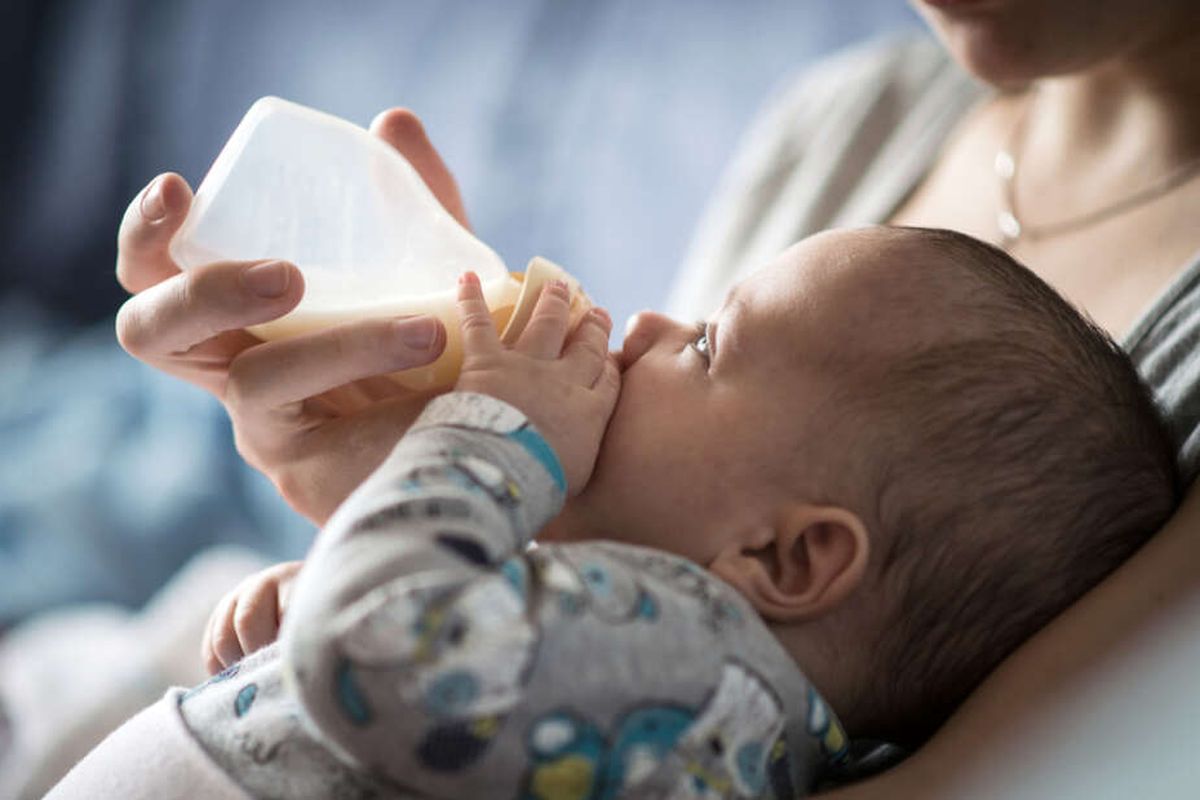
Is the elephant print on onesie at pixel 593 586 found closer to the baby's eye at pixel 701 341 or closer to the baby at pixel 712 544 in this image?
the baby at pixel 712 544

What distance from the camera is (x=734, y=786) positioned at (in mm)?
743

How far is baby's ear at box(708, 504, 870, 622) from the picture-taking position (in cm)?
84

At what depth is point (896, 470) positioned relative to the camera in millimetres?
844

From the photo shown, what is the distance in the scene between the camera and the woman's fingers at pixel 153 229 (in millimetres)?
904

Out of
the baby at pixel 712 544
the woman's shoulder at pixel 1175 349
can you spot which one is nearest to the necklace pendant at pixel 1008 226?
the woman's shoulder at pixel 1175 349

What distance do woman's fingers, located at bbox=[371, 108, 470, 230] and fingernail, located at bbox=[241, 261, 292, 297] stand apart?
0.28 m

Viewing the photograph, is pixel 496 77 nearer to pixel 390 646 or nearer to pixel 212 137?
pixel 212 137

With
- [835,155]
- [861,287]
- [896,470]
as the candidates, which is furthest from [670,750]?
[835,155]

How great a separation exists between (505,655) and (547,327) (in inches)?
10.5

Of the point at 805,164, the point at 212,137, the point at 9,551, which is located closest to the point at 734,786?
the point at 805,164

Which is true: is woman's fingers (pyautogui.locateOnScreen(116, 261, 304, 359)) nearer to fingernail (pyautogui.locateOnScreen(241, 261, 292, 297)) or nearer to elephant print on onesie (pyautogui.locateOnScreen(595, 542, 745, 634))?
fingernail (pyautogui.locateOnScreen(241, 261, 292, 297))

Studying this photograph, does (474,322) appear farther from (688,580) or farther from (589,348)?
(688,580)

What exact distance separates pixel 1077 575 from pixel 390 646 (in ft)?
1.52

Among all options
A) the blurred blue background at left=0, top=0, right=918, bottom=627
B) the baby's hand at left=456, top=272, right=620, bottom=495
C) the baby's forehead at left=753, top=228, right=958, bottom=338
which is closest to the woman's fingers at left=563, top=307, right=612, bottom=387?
the baby's hand at left=456, top=272, right=620, bottom=495
